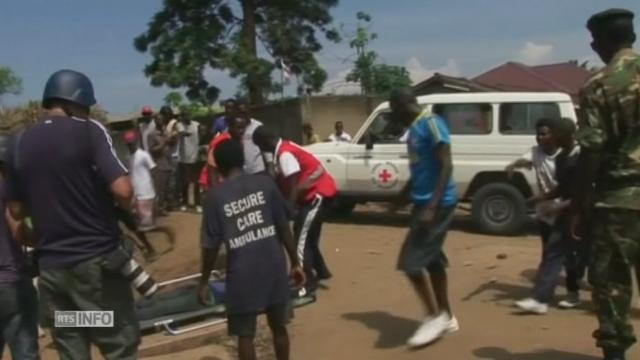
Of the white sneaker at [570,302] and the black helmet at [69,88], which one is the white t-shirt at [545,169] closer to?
the white sneaker at [570,302]

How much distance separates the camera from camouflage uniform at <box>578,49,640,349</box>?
179 inches

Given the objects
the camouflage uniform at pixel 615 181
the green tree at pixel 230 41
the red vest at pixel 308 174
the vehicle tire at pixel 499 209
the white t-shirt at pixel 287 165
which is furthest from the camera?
the green tree at pixel 230 41

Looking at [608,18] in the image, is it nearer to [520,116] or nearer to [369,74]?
[520,116]

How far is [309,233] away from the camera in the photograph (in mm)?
8000

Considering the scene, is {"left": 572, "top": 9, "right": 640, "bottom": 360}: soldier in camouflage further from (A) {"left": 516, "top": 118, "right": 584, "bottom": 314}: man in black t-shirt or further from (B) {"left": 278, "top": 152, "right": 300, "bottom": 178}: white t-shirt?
(B) {"left": 278, "top": 152, "right": 300, "bottom": 178}: white t-shirt

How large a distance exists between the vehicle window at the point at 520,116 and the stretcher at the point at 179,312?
6305mm

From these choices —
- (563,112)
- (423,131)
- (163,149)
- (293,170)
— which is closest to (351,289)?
(293,170)

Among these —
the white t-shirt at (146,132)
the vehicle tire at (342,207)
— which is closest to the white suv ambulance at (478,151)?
the vehicle tire at (342,207)

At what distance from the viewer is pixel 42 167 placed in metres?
4.11

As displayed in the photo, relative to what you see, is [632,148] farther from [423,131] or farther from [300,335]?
[300,335]

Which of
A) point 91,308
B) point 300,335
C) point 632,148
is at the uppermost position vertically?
point 632,148

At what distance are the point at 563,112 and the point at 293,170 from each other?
6.27 metres

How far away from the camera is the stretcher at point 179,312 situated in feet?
22.9

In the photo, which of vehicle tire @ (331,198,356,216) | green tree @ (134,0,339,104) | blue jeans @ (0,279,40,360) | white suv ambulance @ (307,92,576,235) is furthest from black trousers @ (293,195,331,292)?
green tree @ (134,0,339,104)
